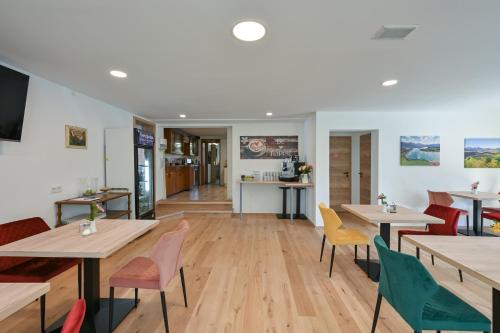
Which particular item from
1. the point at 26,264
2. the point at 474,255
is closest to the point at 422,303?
the point at 474,255

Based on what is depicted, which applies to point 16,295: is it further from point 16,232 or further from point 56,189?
point 56,189

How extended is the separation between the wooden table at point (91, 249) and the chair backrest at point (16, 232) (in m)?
0.27

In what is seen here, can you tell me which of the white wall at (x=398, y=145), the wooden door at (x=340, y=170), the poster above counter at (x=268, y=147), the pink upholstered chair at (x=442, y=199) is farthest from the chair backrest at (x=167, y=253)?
the wooden door at (x=340, y=170)

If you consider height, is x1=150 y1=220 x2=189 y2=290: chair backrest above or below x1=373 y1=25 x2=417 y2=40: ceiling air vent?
below

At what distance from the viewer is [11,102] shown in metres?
2.33

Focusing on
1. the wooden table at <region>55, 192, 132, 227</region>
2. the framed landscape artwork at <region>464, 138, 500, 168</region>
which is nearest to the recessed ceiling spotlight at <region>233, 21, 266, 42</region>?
the wooden table at <region>55, 192, 132, 227</region>

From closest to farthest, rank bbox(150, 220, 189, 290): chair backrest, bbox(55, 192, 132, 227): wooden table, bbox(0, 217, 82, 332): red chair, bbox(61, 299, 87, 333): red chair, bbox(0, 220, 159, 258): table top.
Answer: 1. bbox(61, 299, 87, 333): red chair
2. bbox(0, 220, 159, 258): table top
3. bbox(150, 220, 189, 290): chair backrest
4. bbox(0, 217, 82, 332): red chair
5. bbox(55, 192, 132, 227): wooden table

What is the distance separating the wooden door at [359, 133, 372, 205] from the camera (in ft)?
17.7

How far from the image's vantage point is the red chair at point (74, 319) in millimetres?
748

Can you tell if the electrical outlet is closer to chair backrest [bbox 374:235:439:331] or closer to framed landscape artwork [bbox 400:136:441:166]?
chair backrest [bbox 374:235:439:331]

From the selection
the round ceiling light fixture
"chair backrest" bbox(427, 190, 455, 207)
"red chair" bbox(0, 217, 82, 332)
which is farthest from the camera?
"chair backrest" bbox(427, 190, 455, 207)

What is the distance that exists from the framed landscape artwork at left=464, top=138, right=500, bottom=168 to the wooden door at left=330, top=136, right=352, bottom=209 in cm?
240

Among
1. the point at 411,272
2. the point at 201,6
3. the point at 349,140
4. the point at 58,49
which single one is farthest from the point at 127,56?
A: the point at 349,140

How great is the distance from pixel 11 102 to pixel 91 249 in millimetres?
2042
